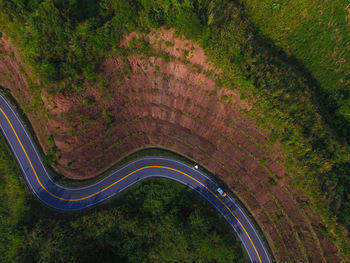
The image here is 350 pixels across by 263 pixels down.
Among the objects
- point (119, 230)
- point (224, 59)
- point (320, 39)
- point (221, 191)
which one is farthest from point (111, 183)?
point (320, 39)

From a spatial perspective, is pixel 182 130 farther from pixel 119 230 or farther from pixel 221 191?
pixel 119 230

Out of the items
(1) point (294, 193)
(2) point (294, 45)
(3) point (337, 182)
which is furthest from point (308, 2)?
(1) point (294, 193)

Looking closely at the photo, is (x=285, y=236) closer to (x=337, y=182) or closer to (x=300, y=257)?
(x=300, y=257)

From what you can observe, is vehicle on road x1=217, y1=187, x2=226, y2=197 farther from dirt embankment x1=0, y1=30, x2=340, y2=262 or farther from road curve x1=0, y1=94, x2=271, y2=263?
dirt embankment x1=0, y1=30, x2=340, y2=262

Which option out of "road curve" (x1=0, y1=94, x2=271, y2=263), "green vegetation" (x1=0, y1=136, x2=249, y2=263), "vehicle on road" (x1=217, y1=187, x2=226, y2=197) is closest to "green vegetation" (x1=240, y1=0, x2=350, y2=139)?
"vehicle on road" (x1=217, y1=187, x2=226, y2=197)

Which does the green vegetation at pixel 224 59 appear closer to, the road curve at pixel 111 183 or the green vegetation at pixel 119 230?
the road curve at pixel 111 183
